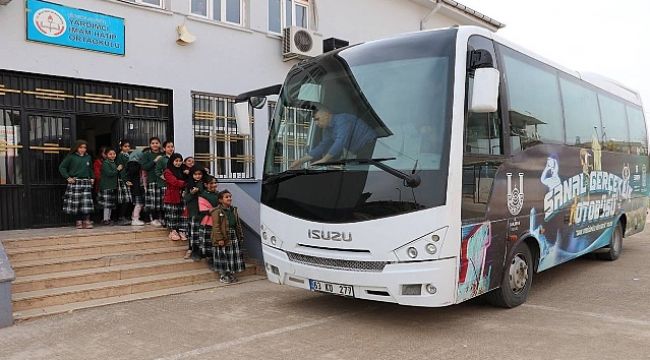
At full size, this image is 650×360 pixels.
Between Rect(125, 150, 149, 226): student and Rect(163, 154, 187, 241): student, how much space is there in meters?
0.71

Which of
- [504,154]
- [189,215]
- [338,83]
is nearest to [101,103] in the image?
[189,215]

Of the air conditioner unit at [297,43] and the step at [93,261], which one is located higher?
the air conditioner unit at [297,43]

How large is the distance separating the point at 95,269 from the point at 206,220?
63.8 inches

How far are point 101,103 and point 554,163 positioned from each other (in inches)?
289

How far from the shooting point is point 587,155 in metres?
7.91

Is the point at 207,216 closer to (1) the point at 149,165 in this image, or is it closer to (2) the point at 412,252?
(1) the point at 149,165

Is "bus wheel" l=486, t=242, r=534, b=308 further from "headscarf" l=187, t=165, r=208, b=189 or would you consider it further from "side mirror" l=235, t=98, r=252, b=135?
"headscarf" l=187, t=165, r=208, b=189

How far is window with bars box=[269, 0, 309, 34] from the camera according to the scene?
11.8m

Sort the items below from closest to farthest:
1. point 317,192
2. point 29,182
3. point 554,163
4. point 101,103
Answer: point 317,192 → point 554,163 → point 29,182 → point 101,103

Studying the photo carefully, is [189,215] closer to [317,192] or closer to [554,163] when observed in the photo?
[317,192]

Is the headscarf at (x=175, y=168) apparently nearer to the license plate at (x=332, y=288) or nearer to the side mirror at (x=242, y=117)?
the side mirror at (x=242, y=117)

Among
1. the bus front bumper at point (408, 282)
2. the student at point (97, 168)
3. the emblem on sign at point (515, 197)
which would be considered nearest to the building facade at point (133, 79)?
the student at point (97, 168)

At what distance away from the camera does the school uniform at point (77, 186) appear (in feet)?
27.0

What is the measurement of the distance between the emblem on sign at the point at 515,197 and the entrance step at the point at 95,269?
A: 13.7ft
